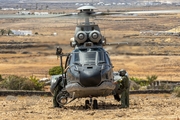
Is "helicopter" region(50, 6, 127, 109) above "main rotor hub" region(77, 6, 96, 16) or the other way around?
the other way around

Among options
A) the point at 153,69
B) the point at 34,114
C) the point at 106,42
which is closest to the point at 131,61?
the point at 153,69

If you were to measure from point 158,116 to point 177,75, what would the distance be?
112 feet

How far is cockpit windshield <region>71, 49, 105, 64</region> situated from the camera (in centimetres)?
1490

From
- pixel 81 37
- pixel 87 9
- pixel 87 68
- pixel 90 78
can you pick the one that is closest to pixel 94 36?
pixel 81 37

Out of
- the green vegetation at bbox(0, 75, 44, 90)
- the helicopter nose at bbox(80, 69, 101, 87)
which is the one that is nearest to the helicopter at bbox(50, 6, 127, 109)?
the helicopter nose at bbox(80, 69, 101, 87)

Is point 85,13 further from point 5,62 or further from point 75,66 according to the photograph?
point 5,62

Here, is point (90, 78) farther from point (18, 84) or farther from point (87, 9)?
point (18, 84)

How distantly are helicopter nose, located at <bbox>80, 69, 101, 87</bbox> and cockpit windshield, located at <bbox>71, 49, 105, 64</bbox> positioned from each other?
581mm

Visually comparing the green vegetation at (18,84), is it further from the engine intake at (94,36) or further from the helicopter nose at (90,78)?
the helicopter nose at (90,78)

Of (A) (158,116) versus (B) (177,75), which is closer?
(A) (158,116)

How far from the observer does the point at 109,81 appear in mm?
14750

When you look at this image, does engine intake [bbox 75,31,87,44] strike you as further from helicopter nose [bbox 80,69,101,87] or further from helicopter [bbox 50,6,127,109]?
helicopter nose [bbox 80,69,101,87]

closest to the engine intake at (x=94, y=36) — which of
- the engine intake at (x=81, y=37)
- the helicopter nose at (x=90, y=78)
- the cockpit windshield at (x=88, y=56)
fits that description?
the engine intake at (x=81, y=37)

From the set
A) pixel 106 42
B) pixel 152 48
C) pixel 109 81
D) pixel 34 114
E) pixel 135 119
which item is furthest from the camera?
pixel 152 48
